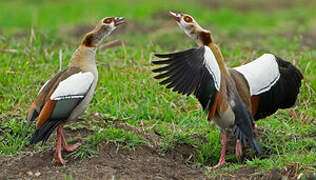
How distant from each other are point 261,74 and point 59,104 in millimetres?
1973

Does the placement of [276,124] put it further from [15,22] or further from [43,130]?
[15,22]

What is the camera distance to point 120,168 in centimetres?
496

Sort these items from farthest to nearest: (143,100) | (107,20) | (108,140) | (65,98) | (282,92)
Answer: (143,100), (282,92), (107,20), (108,140), (65,98)

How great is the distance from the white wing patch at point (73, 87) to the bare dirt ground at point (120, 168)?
549mm

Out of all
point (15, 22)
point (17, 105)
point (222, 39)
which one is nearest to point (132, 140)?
point (17, 105)

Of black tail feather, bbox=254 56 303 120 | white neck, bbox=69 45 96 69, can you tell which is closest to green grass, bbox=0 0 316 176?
black tail feather, bbox=254 56 303 120

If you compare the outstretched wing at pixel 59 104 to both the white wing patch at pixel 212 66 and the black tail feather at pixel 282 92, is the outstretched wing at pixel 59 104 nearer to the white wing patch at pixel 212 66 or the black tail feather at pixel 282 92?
the white wing patch at pixel 212 66

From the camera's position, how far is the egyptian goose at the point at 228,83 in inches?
199

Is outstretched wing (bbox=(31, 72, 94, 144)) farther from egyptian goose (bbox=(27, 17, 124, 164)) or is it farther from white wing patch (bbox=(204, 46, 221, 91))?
white wing patch (bbox=(204, 46, 221, 91))

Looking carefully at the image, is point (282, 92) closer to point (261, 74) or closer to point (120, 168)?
point (261, 74)

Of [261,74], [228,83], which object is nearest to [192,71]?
[228,83]

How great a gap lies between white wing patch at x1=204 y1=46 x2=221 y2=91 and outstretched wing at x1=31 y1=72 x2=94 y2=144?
1068mm

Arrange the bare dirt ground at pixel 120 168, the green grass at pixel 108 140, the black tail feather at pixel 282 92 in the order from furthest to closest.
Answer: the black tail feather at pixel 282 92 < the green grass at pixel 108 140 < the bare dirt ground at pixel 120 168

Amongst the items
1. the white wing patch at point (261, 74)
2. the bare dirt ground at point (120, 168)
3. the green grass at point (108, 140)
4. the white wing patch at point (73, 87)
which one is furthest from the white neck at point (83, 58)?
the white wing patch at point (261, 74)
